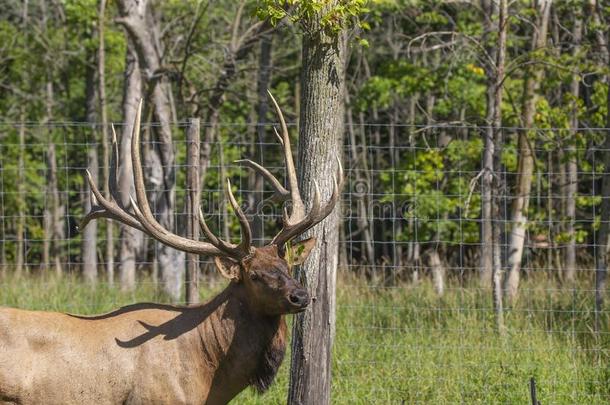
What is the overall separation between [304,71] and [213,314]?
1803 mm

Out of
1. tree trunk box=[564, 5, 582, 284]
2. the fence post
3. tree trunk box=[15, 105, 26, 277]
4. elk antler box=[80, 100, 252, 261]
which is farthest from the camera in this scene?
tree trunk box=[564, 5, 582, 284]

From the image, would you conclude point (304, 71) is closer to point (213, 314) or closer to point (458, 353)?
point (213, 314)

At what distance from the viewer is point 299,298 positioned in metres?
5.62

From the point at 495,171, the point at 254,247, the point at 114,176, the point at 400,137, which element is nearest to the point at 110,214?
the point at 114,176

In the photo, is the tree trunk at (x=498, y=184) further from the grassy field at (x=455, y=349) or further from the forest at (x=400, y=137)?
the grassy field at (x=455, y=349)

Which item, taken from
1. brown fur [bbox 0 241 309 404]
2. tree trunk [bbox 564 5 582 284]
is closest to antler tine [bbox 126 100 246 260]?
brown fur [bbox 0 241 309 404]

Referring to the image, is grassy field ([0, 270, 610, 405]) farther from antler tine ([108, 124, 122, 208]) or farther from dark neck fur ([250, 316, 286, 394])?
antler tine ([108, 124, 122, 208])

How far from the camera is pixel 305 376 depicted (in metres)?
6.45

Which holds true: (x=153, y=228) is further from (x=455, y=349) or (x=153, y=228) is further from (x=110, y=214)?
(x=455, y=349)

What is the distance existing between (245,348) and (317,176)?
130 cm

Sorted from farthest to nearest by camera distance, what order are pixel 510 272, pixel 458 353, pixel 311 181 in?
pixel 510 272, pixel 458 353, pixel 311 181

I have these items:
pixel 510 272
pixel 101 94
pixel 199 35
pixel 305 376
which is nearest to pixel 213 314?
pixel 305 376

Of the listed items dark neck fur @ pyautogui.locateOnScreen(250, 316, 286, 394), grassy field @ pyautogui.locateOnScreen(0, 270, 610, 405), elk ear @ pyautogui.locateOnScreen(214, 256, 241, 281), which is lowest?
grassy field @ pyautogui.locateOnScreen(0, 270, 610, 405)

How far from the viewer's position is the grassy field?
24.9 feet
